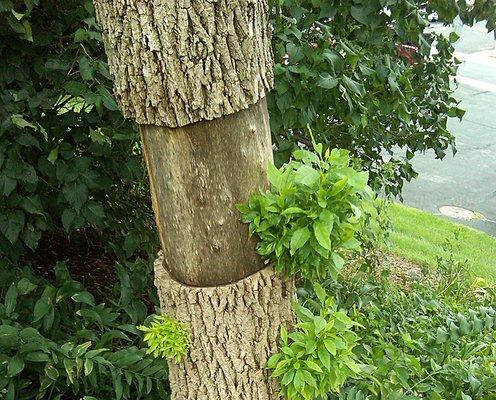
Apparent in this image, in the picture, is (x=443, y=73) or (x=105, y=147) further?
(x=443, y=73)

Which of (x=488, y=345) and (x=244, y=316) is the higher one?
(x=244, y=316)

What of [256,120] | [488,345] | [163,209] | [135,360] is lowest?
[488,345]

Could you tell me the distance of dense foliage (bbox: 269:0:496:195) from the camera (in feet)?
8.05

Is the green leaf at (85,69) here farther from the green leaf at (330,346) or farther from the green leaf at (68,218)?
the green leaf at (330,346)

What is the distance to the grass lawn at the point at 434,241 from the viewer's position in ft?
19.4

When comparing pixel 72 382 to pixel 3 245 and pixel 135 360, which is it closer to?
pixel 135 360

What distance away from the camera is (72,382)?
95.8 inches

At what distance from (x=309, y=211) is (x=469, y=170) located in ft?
29.0

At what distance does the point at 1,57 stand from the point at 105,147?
21.0 inches

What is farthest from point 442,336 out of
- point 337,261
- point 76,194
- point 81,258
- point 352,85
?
point 81,258

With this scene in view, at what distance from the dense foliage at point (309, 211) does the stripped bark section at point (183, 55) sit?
23cm

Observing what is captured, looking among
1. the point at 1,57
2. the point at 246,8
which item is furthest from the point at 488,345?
the point at 1,57

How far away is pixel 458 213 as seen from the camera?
8258 millimetres

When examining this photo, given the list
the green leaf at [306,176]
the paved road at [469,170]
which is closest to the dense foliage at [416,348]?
the green leaf at [306,176]
